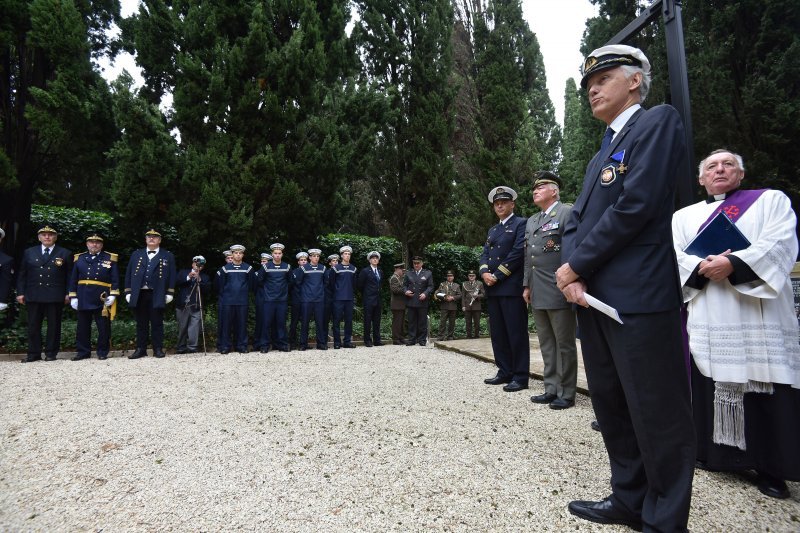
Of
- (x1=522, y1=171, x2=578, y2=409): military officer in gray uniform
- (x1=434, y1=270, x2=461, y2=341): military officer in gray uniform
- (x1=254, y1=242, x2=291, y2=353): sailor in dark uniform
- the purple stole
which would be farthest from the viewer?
(x1=434, y1=270, x2=461, y2=341): military officer in gray uniform

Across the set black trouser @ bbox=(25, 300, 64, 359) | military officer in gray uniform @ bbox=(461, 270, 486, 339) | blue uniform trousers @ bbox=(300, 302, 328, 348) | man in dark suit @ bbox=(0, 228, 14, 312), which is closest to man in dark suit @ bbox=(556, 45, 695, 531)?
blue uniform trousers @ bbox=(300, 302, 328, 348)

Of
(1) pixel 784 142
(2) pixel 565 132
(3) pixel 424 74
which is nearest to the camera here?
(1) pixel 784 142

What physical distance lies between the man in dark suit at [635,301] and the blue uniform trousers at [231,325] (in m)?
6.86

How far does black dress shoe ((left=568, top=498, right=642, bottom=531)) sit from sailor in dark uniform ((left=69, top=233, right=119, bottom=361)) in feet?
23.3

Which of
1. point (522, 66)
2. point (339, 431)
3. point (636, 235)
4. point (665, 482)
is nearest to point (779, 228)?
point (636, 235)

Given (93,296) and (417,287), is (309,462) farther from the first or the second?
(417,287)

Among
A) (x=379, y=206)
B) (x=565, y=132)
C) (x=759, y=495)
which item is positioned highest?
(x=565, y=132)

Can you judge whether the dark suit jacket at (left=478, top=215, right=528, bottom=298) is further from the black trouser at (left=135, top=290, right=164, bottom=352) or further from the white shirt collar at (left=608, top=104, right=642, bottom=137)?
the black trouser at (left=135, top=290, right=164, bottom=352)

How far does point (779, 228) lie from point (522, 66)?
14.1 metres

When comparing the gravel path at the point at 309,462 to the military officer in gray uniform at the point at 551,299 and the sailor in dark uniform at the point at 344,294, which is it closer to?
the military officer in gray uniform at the point at 551,299

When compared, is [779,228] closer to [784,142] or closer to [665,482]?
[665,482]

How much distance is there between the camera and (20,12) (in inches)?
296

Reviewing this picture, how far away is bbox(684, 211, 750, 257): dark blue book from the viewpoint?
7.52ft

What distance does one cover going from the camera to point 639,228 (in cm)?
164
